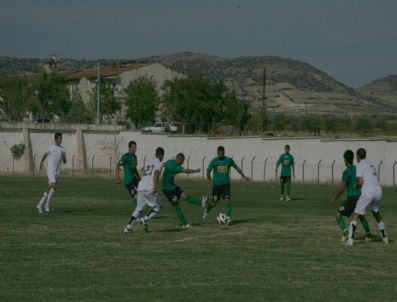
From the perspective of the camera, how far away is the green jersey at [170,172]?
71.4 feet

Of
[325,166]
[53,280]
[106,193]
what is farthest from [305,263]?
[325,166]

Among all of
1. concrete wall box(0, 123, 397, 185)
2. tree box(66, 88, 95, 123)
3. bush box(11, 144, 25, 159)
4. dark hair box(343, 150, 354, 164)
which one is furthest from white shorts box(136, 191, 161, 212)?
tree box(66, 88, 95, 123)

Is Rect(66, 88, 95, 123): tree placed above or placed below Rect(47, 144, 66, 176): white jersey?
above

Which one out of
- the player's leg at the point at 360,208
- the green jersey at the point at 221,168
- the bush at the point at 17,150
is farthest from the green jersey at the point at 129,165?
the bush at the point at 17,150

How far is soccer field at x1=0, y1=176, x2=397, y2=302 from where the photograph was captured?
12906 mm

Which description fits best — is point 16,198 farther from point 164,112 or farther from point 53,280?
point 164,112

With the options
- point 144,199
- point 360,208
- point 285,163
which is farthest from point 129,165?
point 285,163

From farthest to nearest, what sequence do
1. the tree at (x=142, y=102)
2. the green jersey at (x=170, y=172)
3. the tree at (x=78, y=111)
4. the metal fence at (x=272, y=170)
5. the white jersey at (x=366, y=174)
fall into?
the tree at (x=78, y=111) < the tree at (x=142, y=102) < the metal fence at (x=272, y=170) < the green jersey at (x=170, y=172) < the white jersey at (x=366, y=174)

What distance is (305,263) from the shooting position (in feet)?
52.9

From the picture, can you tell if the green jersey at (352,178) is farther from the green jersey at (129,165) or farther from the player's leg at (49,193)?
the player's leg at (49,193)

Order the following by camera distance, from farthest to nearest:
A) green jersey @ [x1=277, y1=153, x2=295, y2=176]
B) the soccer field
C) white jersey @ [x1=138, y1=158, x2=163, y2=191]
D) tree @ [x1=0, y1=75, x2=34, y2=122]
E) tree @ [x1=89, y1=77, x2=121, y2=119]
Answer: tree @ [x1=0, y1=75, x2=34, y2=122] → tree @ [x1=89, y1=77, x2=121, y2=119] → green jersey @ [x1=277, y1=153, x2=295, y2=176] → white jersey @ [x1=138, y1=158, x2=163, y2=191] → the soccer field

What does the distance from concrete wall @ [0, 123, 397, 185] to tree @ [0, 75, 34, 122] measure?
30882 mm

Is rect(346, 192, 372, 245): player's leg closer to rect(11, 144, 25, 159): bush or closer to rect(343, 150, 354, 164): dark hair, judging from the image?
rect(343, 150, 354, 164): dark hair

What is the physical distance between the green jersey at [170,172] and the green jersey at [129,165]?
322 centimetres
